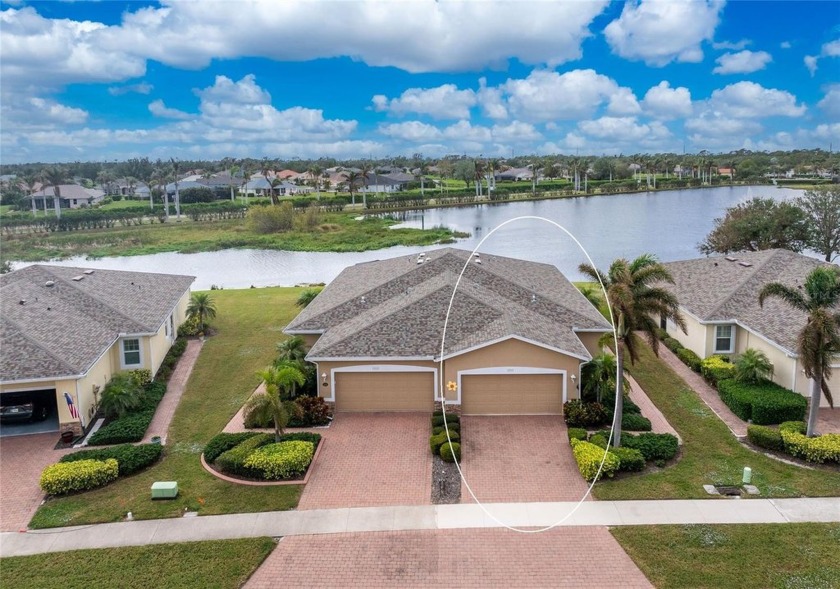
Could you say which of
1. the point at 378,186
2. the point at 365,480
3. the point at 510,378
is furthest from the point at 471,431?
the point at 378,186

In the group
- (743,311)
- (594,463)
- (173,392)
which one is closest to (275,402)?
(173,392)

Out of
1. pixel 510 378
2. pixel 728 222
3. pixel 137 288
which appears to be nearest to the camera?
pixel 510 378

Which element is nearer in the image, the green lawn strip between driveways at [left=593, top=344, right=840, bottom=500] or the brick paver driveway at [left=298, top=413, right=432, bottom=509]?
the green lawn strip between driveways at [left=593, top=344, right=840, bottom=500]

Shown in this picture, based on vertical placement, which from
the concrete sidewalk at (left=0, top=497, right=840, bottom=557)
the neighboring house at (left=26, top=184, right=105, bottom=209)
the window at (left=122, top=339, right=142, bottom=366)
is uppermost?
the neighboring house at (left=26, top=184, right=105, bottom=209)

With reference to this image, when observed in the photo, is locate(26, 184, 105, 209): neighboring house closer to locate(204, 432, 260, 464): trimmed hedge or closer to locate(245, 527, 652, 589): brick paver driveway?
locate(204, 432, 260, 464): trimmed hedge

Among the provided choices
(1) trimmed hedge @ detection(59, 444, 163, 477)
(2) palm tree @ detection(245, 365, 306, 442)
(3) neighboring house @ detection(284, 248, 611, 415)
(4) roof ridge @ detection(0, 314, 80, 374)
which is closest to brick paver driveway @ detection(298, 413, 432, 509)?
Result: (3) neighboring house @ detection(284, 248, 611, 415)

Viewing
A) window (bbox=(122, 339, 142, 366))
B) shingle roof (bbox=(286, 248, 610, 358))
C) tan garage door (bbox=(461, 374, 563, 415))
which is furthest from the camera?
window (bbox=(122, 339, 142, 366))

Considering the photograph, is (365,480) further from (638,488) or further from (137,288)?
(137,288)
